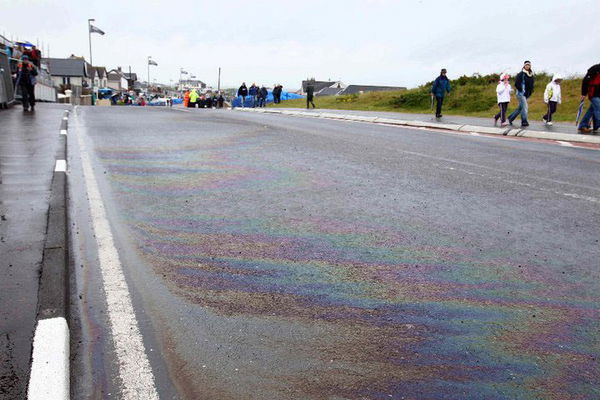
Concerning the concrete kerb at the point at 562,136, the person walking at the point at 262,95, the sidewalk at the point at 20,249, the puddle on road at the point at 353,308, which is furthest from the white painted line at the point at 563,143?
the person walking at the point at 262,95

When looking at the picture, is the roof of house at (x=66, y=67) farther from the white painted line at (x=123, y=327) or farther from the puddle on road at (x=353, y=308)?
the white painted line at (x=123, y=327)

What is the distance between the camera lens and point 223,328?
3.10 m

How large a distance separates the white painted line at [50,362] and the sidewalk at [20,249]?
4cm

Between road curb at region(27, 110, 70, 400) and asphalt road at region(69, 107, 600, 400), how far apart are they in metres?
0.09

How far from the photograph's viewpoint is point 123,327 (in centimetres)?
307

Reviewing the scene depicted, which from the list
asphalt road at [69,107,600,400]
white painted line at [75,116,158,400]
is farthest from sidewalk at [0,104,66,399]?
white painted line at [75,116,158,400]

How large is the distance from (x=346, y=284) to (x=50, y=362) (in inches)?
75.4

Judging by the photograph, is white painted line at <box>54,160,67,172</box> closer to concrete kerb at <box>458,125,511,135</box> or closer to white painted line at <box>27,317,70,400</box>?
white painted line at <box>27,317,70,400</box>

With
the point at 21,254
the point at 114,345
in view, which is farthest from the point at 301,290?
the point at 21,254

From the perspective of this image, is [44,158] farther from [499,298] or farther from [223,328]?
[499,298]

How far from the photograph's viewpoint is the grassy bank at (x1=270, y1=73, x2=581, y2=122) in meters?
25.5

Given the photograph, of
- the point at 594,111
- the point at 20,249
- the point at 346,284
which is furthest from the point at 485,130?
the point at 20,249

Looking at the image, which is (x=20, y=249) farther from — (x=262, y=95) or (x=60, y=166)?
Answer: (x=262, y=95)

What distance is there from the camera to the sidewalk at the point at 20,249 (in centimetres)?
263
